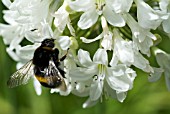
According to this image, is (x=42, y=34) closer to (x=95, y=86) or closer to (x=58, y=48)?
(x=58, y=48)

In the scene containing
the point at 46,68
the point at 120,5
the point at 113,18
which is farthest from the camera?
the point at 46,68

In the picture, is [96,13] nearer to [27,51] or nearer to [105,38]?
[105,38]

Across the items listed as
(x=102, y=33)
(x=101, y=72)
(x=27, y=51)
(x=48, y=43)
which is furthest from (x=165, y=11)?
(x=27, y=51)

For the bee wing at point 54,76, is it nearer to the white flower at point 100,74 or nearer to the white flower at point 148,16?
the white flower at point 100,74

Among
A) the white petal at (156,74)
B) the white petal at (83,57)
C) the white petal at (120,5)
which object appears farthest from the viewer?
the white petal at (156,74)

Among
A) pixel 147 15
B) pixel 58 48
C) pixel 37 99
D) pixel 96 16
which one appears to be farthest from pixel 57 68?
A: pixel 37 99

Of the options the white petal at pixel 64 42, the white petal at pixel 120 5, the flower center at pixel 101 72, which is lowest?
the flower center at pixel 101 72

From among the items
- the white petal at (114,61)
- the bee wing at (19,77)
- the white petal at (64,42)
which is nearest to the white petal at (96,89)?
the white petal at (114,61)

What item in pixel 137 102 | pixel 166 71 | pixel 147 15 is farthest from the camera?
pixel 137 102
